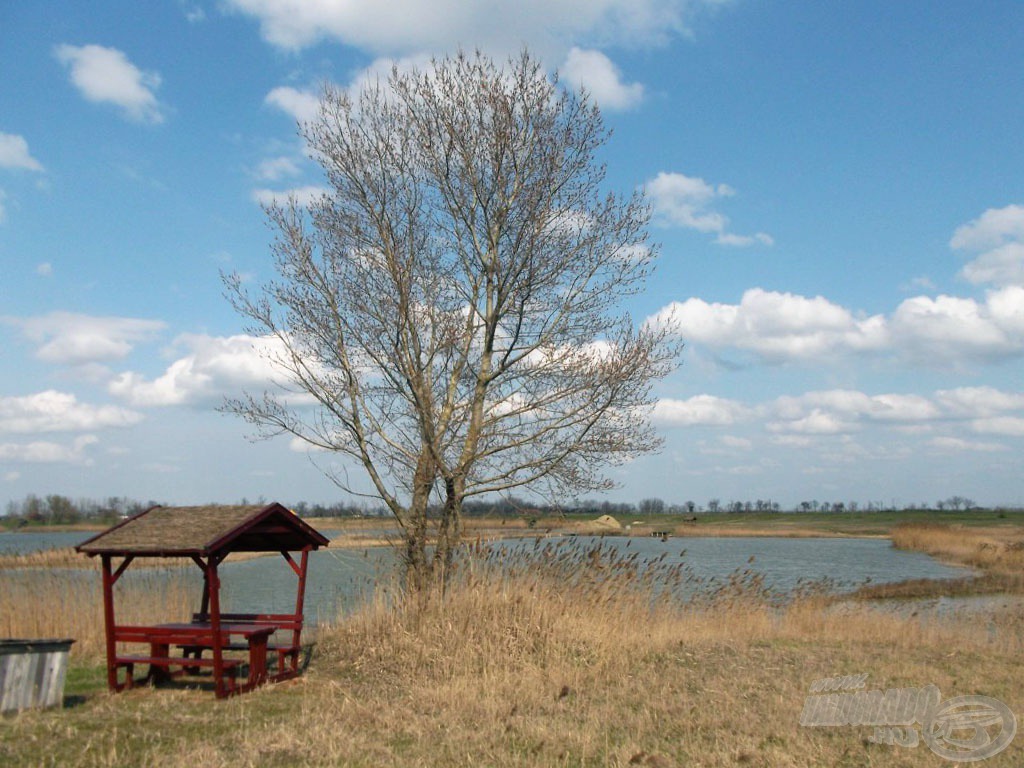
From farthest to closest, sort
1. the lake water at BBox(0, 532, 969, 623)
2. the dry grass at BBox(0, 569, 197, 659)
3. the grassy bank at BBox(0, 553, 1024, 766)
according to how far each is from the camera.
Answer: the dry grass at BBox(0, 569, 197, 659)
the lake water at BBox(0, 532, 969, 623)
the grassy bank at BBox(0, 553, 1024, 766)

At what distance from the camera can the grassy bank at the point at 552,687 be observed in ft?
21.6

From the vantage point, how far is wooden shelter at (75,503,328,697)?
8672mm

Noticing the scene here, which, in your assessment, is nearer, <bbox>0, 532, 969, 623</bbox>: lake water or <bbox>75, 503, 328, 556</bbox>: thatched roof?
<bbox>75, 503, 328, 556</bbox>: thatched roof

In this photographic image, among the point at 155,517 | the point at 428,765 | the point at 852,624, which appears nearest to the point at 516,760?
the point at 428,765

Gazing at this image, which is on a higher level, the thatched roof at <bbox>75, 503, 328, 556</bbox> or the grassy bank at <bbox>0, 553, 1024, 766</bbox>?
the thatched roof at <bbox>75, 503, 328, 556</bbox>

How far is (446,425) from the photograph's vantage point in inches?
495

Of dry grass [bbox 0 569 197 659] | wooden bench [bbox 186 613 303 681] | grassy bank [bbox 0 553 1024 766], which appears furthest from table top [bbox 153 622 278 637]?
dry grass [bbox 0 569 197 659]

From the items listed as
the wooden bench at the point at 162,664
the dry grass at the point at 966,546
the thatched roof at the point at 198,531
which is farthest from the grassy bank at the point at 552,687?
the dry grass at the point at 966,546

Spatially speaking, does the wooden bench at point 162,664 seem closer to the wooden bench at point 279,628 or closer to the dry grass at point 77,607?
the wooden bench at point 279,628

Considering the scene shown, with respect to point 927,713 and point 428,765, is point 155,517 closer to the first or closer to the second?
point 428,765

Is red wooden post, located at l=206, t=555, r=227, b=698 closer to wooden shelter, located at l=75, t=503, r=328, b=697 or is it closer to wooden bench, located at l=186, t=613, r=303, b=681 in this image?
wooden shelter, located at l=75, t=503, r=328, b=697

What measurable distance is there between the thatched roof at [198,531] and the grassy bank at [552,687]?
1.49 m

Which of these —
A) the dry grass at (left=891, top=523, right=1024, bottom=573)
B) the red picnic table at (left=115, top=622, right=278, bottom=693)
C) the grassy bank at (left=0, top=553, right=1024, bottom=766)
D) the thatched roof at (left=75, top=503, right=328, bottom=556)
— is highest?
the thatched roof at (left=75, top=503, right=328, bottom=556)

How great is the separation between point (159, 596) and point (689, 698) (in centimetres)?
965
